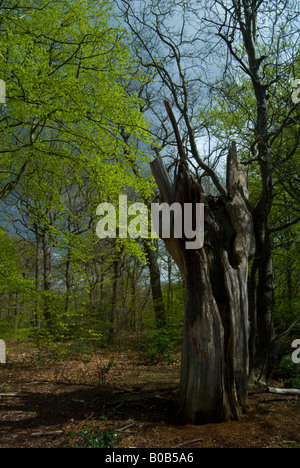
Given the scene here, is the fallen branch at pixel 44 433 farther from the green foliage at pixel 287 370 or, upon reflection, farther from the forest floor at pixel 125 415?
the green foliage at pixel 287 370

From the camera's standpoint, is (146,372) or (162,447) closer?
(162,447)

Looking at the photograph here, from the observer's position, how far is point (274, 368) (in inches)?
240

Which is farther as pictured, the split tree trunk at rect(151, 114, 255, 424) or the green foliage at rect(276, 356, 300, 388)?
the green foliage at rect(276, 356, 300, 388)

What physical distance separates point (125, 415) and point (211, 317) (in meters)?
1.67

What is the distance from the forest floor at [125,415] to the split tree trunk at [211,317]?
0.26m

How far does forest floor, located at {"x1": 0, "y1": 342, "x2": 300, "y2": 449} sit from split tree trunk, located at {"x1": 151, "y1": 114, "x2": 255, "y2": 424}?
0.26 metres

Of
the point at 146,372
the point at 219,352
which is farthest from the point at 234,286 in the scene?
the point at 146,372

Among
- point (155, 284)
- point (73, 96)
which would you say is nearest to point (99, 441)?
point (73, 96)

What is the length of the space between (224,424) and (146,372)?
173 inches

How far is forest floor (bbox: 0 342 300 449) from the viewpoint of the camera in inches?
141

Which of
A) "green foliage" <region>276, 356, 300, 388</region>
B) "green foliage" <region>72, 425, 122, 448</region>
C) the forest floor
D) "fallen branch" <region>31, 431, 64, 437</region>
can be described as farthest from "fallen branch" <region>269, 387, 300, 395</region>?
"fallen branch" <region>31, 431, 64, 437</region>

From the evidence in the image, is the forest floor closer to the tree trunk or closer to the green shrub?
the green shrub

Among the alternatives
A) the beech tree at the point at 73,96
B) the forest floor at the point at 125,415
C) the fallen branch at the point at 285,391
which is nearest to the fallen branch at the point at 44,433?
the forest floor at the point at 125,415
